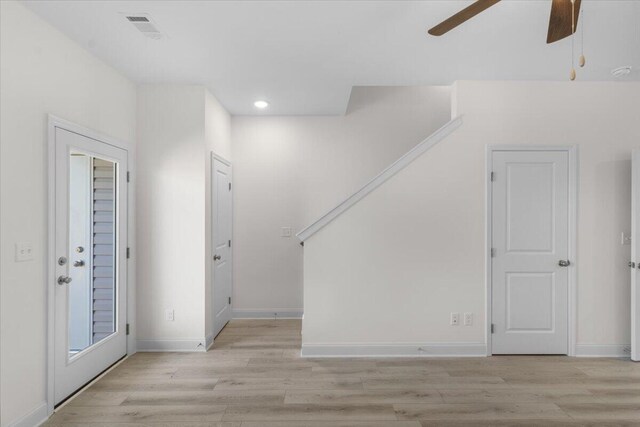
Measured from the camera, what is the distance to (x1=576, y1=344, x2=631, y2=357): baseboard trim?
11.7 feet

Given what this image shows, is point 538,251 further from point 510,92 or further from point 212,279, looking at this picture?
point 212,279

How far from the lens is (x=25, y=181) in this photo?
7.71 feet

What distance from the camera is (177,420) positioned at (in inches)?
98.0

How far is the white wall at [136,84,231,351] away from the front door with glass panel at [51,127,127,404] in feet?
0.79

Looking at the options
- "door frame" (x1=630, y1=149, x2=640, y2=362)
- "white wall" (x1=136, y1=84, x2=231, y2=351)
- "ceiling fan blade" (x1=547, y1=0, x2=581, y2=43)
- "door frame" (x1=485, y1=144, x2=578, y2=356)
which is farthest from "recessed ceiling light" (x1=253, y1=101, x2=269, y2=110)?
"door frame" (x1=630, y1=149, x2=640, y2=362)

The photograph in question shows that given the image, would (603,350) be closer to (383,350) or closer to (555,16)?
(383,350)

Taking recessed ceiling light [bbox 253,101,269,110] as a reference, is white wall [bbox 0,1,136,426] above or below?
below

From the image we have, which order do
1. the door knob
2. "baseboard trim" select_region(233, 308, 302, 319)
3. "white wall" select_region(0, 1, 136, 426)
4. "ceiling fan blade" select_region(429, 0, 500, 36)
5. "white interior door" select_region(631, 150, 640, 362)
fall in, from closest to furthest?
"ceiling fan blade" select_region(429, 0, 500, 36) → "white wall" select_region(0, 1, 136, 426) → the door knob → "white interior door" select_region(631, 150, 640, 362) → "baseboard trim" select_region(233, 308, 302, 319)

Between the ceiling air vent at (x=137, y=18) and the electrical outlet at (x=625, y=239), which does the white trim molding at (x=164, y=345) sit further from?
the electrical outlet at (x=625, y=239)

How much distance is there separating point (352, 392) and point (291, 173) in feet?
9.55

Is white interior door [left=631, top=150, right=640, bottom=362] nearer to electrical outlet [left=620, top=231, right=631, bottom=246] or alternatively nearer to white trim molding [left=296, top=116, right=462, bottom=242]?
electrical outlet [left=620, top=231, right=631, bottom=246]

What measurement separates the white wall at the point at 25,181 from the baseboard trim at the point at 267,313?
2.57 metres

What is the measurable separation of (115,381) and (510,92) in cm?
435

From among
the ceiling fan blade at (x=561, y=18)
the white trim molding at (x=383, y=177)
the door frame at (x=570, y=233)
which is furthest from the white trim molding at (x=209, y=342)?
the ceiling fan blade at (x=561, y=18)
